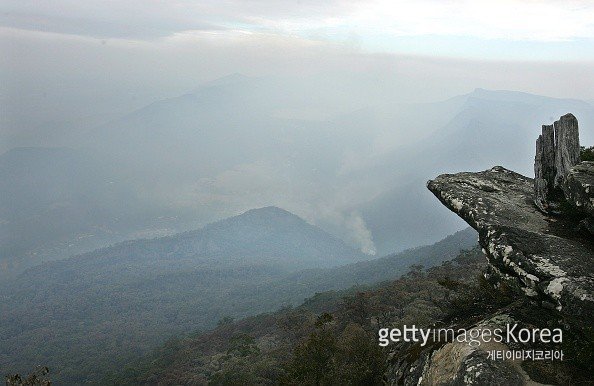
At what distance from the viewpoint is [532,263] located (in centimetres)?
1136

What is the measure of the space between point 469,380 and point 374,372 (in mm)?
11872

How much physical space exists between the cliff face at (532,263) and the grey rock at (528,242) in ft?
0.08

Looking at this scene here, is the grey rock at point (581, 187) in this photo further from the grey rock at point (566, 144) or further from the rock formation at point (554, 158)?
the rock formation at point (554, 158)

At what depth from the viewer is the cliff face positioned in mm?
10562

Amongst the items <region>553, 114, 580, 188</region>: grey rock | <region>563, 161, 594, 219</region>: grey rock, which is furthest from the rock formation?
<region>563, 161, 594, 219</region>: grey rock

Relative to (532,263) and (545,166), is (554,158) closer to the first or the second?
(545,166)

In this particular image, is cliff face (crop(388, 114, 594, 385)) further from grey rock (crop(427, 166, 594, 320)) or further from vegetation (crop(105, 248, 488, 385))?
vegetation (crop(105, 248, 488, 385))

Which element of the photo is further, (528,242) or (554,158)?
(554,158)

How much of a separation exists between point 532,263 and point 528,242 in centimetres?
95

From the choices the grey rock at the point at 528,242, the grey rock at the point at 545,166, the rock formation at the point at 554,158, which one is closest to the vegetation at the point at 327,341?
the grey rock at the point at 528,242

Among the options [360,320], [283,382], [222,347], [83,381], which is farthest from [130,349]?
[283,382]

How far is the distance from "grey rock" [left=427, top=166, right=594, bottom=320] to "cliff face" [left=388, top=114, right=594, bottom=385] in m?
0.02

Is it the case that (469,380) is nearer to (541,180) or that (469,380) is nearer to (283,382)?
(541,180)

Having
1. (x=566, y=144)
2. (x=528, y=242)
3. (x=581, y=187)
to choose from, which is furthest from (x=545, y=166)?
(x=528, y=242)
